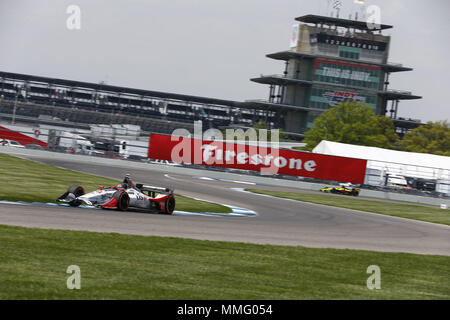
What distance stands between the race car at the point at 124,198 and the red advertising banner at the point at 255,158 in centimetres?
2444

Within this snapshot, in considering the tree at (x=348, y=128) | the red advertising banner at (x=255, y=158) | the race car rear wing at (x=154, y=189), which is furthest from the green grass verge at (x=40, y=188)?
the tree at (x=348, y=128)

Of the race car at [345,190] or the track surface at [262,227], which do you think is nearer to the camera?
the track surface at [262,227]

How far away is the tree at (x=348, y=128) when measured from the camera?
89.8m

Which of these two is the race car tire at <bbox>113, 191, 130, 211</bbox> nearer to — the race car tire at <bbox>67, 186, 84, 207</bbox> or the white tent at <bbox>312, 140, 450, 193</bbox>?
the race car tire at <bbox>67, 186, 84, 207</bbox>

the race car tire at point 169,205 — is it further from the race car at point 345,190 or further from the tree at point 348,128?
the tree at point 348,128

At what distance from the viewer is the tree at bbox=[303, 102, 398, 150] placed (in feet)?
295

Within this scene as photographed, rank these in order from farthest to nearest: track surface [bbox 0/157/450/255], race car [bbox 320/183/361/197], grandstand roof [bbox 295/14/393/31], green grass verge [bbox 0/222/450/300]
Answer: grandstand roof [bbox 295/14/393/31], race car [bbox 320/183/361/197], track surface [bbox 0/157/450/255], green grass verge [bbox 0/222/450/300]

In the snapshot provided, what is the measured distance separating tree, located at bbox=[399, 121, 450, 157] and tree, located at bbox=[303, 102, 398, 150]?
369cm

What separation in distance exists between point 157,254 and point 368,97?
10370 cm

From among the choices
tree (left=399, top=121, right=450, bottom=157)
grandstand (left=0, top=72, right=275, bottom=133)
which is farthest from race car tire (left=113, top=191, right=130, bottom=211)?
grandstand (left=0, top=72, right=275, bottom=133)

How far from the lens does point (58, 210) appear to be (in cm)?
1419

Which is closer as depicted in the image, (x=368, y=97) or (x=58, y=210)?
(x=58, y=210)
